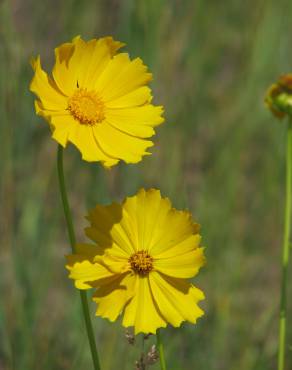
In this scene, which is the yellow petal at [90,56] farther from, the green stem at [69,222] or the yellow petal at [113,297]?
the yellow petal at [113,297]

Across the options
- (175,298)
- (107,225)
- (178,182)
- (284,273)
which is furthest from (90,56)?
(178,182)

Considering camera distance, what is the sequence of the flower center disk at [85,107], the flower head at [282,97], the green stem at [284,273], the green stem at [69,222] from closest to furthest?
the green stem at [69,222] < the flower center disk at [85,107] < the green stem at [284,273] < the flower head at [282,97]

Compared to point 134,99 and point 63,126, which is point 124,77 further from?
point 63,126

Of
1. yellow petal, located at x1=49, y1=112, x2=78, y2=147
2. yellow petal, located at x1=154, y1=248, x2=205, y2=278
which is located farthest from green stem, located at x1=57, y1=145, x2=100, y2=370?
yellow petal, located at x1=154, y1=248, x2=205, y2=278

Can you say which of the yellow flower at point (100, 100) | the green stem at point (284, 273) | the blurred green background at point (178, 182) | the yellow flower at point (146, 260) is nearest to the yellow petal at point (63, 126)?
the yellow flower at point (100, 100)

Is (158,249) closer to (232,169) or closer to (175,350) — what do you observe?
(175,350)
